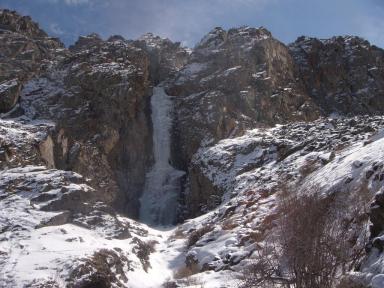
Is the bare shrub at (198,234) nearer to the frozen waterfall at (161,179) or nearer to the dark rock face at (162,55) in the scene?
the frozen waterfall at (161,179)

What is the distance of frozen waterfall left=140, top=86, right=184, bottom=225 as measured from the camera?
39.5 m

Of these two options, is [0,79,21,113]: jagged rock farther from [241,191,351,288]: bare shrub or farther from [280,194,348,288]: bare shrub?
[280,194,348,288]: bare shrub

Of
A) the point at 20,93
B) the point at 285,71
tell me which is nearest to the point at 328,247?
the point at 20,93

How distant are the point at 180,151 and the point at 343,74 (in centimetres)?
2324

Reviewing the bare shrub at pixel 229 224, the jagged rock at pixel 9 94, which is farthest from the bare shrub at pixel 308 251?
the jagged rock at pixel 9 94

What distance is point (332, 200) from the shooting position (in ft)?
50.4

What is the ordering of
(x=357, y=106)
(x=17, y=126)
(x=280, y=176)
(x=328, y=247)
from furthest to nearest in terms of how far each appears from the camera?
(x=357, y=106), (x=17, y=126), (x=280, y=176), (x=328, y=247)

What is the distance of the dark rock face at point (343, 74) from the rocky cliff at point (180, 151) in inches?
6.2

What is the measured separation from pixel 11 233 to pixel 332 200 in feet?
47.5

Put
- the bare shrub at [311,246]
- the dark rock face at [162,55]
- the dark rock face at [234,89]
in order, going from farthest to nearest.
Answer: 1. the dark rock face at [162,55]
2. the dark rock face at [234,89]
3. the bare shrub at [311,246]

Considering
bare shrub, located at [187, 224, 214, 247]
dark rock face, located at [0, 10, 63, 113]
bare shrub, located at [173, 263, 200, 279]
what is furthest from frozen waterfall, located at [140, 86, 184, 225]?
bare shrub, located at [173, 263, 200, 279]

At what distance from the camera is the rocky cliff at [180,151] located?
66.8 ft

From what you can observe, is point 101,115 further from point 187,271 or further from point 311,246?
point 311,246

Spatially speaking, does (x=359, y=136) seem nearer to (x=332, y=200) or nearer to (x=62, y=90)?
(x=332, y=200)
